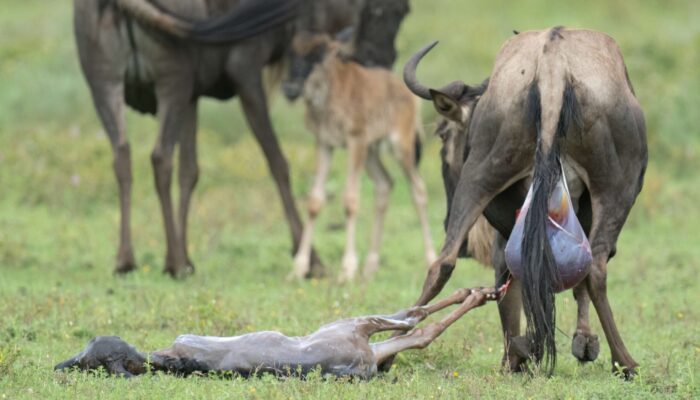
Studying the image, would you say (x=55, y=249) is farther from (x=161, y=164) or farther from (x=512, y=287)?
(x=512, y=287)

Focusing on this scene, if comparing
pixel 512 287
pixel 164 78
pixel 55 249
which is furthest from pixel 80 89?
pixel 512 287

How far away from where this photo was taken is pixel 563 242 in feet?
21.5

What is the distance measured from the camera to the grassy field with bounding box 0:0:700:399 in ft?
22.0

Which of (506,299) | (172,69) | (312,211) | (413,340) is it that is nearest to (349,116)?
(312,211)

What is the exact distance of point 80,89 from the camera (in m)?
19.6

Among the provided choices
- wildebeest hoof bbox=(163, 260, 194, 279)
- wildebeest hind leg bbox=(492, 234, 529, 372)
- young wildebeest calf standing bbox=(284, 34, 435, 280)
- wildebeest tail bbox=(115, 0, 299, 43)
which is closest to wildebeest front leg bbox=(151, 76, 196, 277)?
wildebeest hoof bbox=(163, 260, 194, 279)

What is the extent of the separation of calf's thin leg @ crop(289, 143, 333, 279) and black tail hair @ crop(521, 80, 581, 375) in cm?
532

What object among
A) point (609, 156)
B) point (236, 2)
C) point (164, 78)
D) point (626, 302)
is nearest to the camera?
point (609, 156)

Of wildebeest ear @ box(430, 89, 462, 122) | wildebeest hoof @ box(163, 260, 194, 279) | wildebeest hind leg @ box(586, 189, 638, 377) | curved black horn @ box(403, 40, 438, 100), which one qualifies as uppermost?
curved black horn @ box(403, 40, 438, 100)

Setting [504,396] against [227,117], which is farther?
[227,117]

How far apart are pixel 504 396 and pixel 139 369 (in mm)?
1779

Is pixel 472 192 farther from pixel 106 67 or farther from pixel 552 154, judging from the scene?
pixel 106 67

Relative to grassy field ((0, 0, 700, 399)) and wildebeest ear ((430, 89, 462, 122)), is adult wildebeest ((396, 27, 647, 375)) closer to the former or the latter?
wildebeest ear ((430, 89, 462, 122))

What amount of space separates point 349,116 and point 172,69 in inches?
67.3
